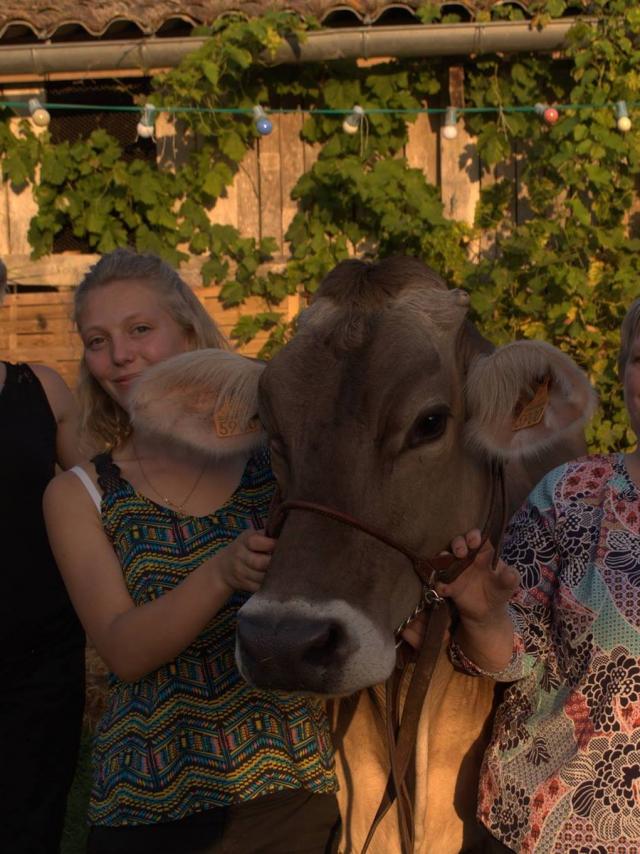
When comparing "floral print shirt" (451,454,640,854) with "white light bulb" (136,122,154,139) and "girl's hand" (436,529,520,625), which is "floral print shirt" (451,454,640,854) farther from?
"white light bulb" (136,122,154,139)

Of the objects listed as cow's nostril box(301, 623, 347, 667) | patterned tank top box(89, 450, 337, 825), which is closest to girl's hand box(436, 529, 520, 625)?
Result: cow's nostril box(301, 623, 347, 667)

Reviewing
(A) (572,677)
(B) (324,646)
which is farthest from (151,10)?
(B) (324,646)

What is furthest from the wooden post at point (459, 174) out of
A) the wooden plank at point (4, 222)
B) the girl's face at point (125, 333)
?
the girl's face at point (125, 333)

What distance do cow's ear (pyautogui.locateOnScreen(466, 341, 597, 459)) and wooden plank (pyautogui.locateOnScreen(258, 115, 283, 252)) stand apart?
5053 millimetres

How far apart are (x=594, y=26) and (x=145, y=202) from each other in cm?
303

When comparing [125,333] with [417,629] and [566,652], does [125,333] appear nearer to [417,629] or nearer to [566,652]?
[417,629]

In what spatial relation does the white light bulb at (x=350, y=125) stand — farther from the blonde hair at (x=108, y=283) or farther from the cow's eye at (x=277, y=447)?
the cow's eye at (x=277, y=447)

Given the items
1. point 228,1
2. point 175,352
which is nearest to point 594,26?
point 228,1

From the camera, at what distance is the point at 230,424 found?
8.14ft

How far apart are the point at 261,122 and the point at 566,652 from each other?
16.2ft

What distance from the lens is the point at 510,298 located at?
6895 mm

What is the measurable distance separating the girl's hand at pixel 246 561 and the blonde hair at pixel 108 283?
757 mm

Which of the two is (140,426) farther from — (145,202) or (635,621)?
(145,202)

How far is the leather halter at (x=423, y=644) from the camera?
6.72 ft
